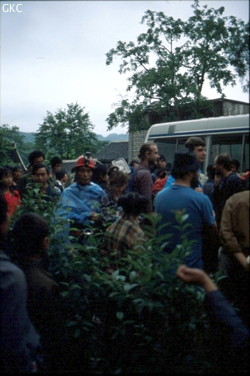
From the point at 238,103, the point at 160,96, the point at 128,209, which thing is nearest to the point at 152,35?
the point at 160,96

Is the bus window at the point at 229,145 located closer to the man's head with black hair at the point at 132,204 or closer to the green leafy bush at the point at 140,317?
the man's head with black hair at the point at 132,204

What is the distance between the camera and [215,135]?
1022cm

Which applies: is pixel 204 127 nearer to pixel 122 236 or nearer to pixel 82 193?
pixel 82 193

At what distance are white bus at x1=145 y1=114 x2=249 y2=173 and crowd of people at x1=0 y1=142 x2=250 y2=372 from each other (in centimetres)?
411

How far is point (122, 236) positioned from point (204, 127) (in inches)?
294

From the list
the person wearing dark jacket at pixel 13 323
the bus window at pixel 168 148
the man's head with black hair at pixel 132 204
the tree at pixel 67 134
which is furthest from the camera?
the tree at pixel 67 134

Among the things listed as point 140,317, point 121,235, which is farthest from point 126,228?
point 140,317

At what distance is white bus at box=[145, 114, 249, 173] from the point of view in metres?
9.57

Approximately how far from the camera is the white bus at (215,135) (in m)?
9.57

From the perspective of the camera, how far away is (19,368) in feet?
7.55

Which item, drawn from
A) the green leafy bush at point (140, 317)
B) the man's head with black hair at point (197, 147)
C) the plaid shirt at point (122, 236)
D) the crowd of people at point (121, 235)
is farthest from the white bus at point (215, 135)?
the green leafy bush at point (140, 317)

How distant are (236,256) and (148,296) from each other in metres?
1.26

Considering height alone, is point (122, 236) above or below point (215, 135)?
below

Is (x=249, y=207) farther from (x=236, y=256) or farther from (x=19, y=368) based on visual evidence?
(x=19, y=368)
